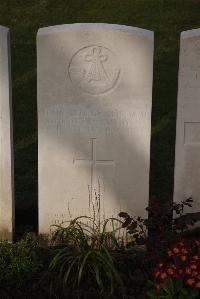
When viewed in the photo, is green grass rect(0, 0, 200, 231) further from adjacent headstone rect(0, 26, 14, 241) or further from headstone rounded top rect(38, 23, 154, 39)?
headstone rounded top rect(38, 23, 154, 39)

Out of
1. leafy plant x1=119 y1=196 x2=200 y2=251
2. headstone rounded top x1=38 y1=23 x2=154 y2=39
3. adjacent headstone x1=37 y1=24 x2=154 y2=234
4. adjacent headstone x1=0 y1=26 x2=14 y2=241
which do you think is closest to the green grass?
adjacent headstone x1=0 y1=26 x2=14 y2=241

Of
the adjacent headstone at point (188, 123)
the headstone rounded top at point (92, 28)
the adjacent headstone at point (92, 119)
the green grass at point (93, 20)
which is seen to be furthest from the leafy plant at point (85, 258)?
the headstone rounded top at point (92, 28)

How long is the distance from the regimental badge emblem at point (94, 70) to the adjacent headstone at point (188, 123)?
678 mm

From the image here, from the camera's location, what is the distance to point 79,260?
3916 mm

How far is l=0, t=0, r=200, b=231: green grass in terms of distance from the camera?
6435 mm

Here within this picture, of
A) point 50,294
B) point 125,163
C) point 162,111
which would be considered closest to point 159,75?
point 162,111

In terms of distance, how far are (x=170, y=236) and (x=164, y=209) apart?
0.89 feet

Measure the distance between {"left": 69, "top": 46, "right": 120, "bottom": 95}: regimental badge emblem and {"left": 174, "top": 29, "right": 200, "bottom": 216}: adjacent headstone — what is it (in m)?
0.68

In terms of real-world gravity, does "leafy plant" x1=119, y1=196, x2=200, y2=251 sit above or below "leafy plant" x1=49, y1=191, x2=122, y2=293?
above

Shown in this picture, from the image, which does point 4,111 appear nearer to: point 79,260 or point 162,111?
point 79,260

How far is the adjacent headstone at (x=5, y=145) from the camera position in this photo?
4.24m

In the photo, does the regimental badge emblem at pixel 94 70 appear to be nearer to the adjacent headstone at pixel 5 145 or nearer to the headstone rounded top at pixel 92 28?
the headstone rounded top at pixel 92 28

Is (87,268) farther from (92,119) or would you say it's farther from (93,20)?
(93,20)

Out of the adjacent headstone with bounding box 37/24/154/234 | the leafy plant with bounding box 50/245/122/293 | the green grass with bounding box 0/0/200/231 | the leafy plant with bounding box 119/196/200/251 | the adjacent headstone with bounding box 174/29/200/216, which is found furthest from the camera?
the green grass with bounding box 0/0/200/231
